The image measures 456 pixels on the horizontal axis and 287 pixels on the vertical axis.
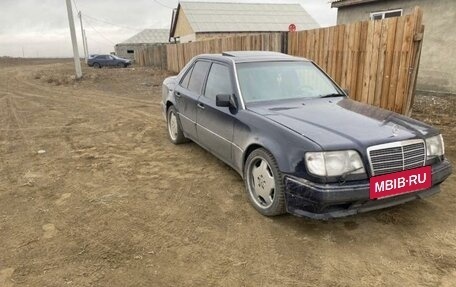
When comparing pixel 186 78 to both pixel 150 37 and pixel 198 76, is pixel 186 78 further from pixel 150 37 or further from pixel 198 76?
pixel 150 37

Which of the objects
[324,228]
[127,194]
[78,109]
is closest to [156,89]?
[78,109]

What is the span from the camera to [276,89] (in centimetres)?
443

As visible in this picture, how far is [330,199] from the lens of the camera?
9.91ft

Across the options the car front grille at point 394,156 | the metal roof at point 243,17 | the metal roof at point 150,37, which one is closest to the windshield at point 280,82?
the car front grille at point 394,156

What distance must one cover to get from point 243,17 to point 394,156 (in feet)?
115

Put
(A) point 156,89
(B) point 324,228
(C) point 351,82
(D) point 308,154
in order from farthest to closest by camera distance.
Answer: (A) point 156,89, (C) point 351,82, (B) point 324,228, (D) point 308,154

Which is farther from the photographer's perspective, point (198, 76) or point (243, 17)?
point (243, 17)

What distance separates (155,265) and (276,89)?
2.50 metres

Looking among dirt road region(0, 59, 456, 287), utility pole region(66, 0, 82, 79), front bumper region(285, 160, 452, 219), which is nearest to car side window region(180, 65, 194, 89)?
dirt road region(0, 59, 456, 287)

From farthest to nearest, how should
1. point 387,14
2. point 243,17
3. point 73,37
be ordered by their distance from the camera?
point 243,17
point 73,37
point 387,14

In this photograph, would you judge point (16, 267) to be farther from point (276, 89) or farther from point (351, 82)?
point (351, 82)

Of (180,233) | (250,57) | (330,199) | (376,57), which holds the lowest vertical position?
(180,233)

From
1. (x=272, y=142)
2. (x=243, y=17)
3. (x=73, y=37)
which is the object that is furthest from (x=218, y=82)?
(x=243, y=17)

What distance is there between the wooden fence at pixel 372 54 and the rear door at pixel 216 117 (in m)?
3.85
